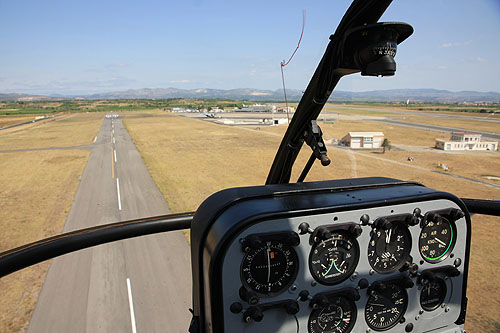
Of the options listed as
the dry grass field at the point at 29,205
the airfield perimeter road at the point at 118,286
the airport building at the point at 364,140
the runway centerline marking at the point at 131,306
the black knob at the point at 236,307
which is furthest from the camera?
the airport building at the point at 364,140

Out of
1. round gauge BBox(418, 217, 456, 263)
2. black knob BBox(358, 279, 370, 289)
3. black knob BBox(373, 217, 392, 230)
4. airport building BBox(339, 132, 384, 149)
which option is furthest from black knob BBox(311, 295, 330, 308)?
airport building BBox(339, 132, 384, 149)

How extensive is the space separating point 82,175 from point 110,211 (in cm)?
765

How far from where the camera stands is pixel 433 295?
198cm

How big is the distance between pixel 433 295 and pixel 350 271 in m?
0.68

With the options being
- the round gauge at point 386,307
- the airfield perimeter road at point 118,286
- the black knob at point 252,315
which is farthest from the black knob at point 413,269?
the airfield perimeter road at point 118,286

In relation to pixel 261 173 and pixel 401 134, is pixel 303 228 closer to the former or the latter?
pixel 261 173

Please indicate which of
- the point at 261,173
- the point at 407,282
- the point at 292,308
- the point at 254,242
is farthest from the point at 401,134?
the point at 254,242

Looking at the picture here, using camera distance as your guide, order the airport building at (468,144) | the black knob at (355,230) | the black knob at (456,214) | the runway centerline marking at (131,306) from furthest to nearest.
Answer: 1. the airport building at (468,144)
2. the runway centerline marking at (131,306)
3. the black knob at (456,214)
4. the black knob at (355,230)

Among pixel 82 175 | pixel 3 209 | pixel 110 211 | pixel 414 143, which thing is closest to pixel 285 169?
pixel 110 211

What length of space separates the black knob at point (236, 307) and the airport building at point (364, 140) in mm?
28768

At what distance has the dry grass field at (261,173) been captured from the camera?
7.97m

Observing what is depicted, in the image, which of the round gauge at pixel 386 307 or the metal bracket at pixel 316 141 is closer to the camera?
the round gauge at pixel 386 307

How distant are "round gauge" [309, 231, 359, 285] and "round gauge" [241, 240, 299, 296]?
0.42 ft

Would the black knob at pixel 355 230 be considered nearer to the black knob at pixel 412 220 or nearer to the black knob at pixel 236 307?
the black knob at pixel 412 220
